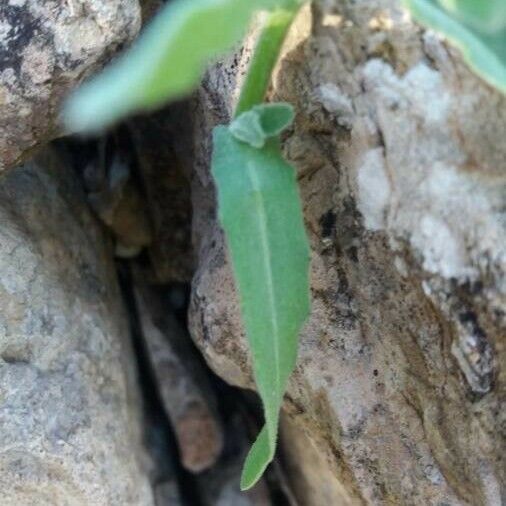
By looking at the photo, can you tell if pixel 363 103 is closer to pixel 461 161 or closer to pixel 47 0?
pixel 461 161

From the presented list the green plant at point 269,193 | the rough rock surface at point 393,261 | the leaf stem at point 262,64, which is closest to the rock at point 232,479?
the rough rock surface at point 393,261

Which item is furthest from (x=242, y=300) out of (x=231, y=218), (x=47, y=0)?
(x=47, y=0)

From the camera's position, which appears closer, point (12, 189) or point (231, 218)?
point (231, 218)

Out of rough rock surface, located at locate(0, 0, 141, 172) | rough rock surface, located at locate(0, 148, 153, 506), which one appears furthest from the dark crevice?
rough rock surface, located at locate(0, 0, 141, 172)

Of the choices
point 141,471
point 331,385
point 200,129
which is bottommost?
point 141,471

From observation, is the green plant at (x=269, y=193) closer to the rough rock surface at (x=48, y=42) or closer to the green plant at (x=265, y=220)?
the green plant at (x=265, y=220)

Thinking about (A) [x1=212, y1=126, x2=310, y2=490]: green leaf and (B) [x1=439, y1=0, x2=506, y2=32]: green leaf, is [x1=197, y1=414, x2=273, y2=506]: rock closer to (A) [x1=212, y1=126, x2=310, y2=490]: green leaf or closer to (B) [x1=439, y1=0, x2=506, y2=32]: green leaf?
(A) [x1=212, y1=126, x2=310, y2=490]: green leaf

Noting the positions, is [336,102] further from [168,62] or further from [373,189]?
[168,62]
